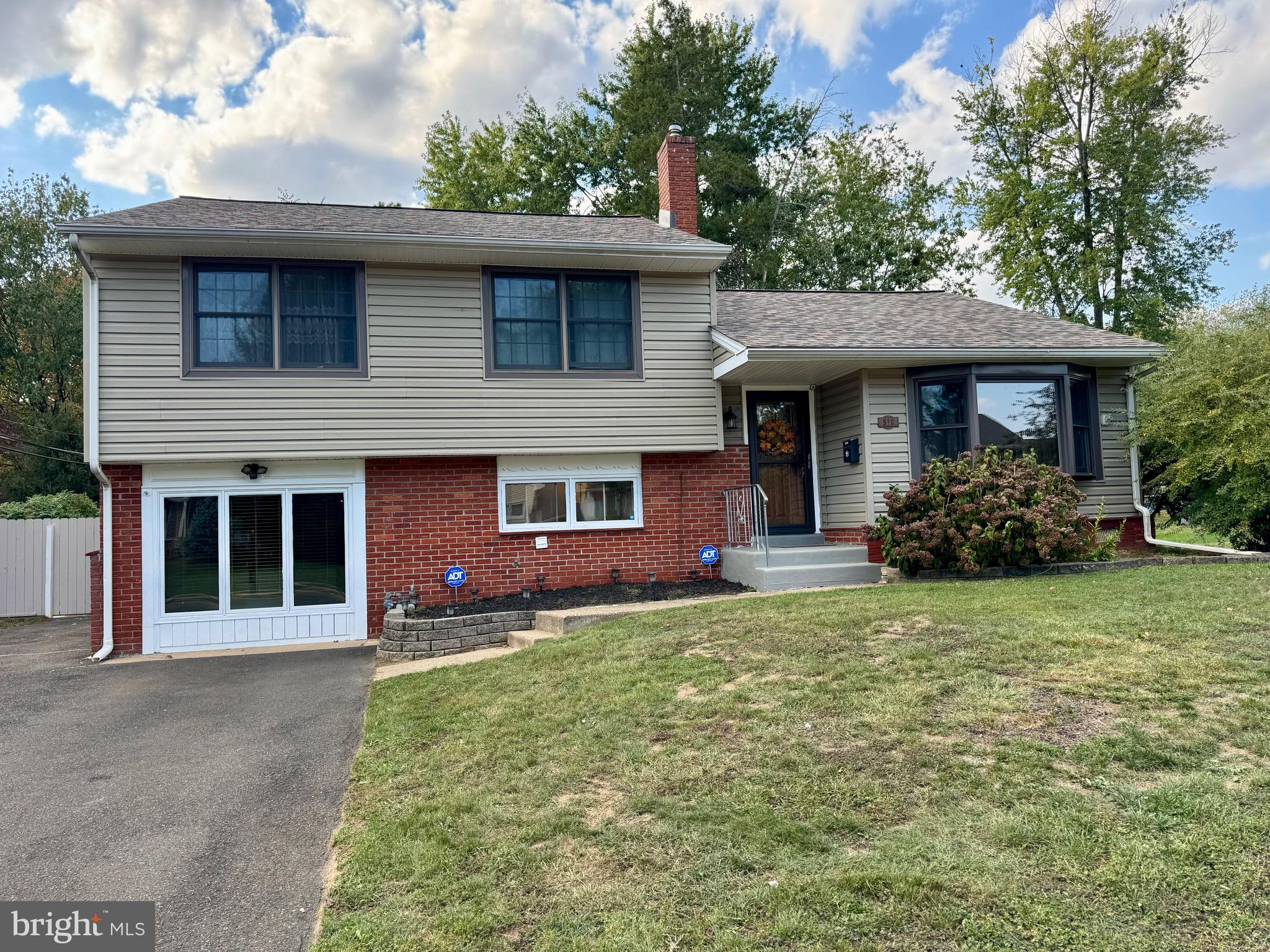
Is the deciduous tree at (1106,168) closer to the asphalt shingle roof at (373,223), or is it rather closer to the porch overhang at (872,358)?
the porch overhang at (872,358)

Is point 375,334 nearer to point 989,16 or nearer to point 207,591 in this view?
point 207,591

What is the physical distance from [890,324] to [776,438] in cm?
231

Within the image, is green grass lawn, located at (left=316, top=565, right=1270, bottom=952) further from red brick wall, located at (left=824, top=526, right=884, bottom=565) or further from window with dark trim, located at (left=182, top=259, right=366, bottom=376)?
window with dark trim, located at (left=182, top=259, right=366, bottom=376)

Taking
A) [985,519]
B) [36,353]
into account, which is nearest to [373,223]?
[985,519]

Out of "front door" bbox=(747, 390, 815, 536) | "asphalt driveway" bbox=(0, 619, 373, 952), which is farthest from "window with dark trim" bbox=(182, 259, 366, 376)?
"front door" bbox=(747, 390, 815, 536)

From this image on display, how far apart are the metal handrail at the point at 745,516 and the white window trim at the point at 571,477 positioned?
4.07ft

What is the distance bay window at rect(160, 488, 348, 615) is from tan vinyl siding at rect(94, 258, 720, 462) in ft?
2.32

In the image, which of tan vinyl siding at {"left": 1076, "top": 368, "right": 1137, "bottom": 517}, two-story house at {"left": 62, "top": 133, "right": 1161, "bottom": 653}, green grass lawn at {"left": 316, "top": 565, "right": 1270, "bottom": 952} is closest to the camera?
green grass lawn at {"left": 316, "top": 565, "right": 1270, "bottom": 952}

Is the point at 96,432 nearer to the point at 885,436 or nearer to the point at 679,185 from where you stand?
the point at 679,185

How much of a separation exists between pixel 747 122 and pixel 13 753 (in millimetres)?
25705

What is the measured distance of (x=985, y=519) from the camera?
8.88 meters

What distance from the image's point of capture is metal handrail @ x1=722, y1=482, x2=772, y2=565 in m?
10.5

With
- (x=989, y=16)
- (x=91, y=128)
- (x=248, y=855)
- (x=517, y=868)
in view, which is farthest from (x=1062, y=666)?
(x=989, y=16)

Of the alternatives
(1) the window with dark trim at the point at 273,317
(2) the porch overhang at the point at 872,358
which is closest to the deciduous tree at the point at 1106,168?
(2) the porch overhang at the point at 872,358
